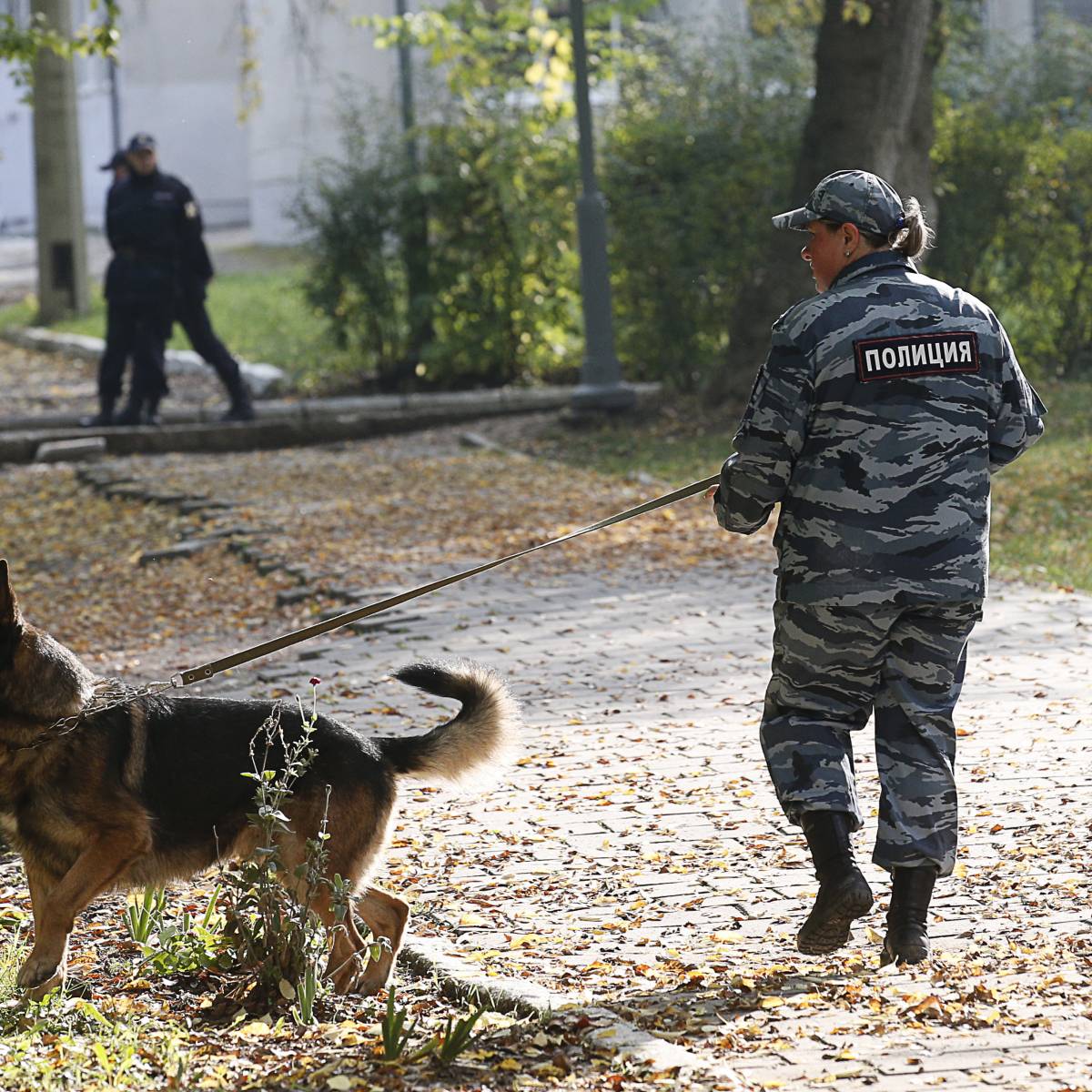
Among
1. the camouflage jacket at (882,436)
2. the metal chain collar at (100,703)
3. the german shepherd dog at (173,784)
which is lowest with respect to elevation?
the german shepherd dog at (173,784)

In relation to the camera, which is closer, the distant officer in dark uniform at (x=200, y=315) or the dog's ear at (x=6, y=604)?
the dog's ear at (x=6, y=604)

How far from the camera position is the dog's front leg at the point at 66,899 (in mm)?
4297

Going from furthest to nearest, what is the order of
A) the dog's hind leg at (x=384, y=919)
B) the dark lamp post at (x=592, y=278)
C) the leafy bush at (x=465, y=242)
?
the leafy bush at (x=465, y=242), the dark lamp post at (x=592, y=278), the dog's hind leg at (x=384, y=919)

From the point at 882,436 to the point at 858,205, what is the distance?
24.4 inches

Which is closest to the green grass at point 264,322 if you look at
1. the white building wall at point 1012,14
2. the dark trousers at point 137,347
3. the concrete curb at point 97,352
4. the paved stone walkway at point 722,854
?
the concrete curb at point 97,352

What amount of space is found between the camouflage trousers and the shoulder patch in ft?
1.95

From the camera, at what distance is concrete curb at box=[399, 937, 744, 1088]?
11.8 ft

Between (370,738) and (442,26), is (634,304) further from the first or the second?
(370,738)

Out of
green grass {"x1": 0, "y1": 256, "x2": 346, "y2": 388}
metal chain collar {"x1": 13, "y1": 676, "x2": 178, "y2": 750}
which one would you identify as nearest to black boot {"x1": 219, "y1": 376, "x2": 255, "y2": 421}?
green grass {"x1": 0, "y1": 256, "x2": 346, "y2": 388}

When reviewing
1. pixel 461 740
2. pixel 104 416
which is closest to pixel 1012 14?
pixel 104 416

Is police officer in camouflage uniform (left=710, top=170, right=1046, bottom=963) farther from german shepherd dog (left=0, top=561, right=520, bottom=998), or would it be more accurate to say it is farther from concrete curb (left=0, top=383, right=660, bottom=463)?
concrete curb (left=0, top=383, right=660, bottom=463)

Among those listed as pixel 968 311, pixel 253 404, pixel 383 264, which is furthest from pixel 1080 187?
pixel 968 311

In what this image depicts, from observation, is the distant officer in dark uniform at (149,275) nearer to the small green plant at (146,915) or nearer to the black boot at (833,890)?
the small green plant at (146,915)

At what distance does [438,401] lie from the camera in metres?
16.6
